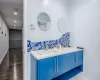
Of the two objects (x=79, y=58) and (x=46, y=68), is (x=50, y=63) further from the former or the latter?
(x=79, y=58)

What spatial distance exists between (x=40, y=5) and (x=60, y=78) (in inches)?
77.7

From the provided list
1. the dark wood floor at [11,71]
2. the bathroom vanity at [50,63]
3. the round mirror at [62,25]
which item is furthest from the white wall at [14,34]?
the bathroom vanity at [50,63]

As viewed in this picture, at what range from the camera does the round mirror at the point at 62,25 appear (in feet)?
8.57

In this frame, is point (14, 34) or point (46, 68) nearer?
point (46, 68)

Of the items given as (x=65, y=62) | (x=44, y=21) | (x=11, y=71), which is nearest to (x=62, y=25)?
(x=44, y=21)

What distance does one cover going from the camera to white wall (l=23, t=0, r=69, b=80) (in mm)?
1907

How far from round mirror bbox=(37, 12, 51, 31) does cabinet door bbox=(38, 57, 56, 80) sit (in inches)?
39.7

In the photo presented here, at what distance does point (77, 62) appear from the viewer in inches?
87.5

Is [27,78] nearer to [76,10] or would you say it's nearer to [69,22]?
[69,22]

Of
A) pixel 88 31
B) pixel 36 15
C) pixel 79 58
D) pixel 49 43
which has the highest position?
pixel 36 15

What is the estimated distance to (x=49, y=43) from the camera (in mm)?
2301

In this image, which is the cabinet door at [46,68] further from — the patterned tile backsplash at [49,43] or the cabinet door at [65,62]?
the patterned tile backsplash at [49,43]

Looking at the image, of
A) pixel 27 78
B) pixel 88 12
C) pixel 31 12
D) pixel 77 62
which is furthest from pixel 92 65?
pixel 31 12

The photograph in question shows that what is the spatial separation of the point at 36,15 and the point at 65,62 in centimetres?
138
